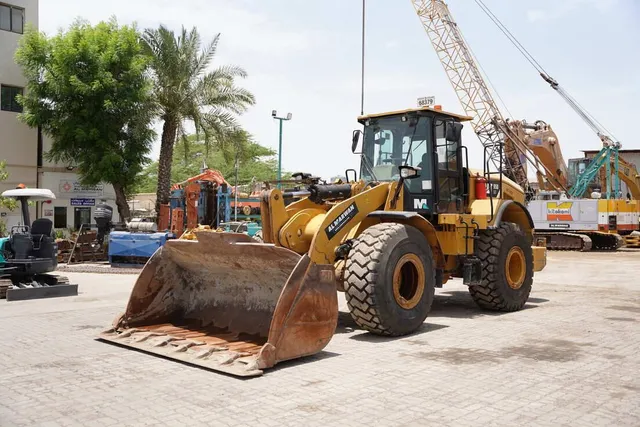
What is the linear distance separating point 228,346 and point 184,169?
151 feet

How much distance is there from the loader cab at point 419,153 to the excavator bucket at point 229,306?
2.90m

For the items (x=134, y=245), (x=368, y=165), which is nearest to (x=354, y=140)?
(x=368, y=165)

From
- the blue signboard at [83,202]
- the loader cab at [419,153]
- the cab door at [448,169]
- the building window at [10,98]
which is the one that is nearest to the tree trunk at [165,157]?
the blue signboard at [83,202]

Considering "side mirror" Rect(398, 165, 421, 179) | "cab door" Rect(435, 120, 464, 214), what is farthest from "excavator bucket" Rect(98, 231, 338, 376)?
"cab door" Rect(435, 120, 464, 214)

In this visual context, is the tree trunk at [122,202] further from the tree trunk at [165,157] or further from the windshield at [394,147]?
the windshield at [394,147]

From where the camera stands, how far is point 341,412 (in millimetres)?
5008

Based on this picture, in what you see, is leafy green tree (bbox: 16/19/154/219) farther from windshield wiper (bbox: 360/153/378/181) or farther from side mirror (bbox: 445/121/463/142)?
side mirror (bbox: 445/121/463/142)

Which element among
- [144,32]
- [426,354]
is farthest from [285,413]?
[144,32]

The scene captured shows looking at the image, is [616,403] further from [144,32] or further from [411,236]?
[144,32]

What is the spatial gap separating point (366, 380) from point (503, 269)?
184 inches

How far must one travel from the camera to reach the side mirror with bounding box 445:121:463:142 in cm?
970

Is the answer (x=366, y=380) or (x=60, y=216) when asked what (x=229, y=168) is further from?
(x=366, y=380)

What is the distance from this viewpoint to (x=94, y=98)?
23.6 meters

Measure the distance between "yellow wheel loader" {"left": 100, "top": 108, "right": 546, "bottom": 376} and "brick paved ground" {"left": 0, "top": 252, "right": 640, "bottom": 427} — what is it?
38 centimetres
